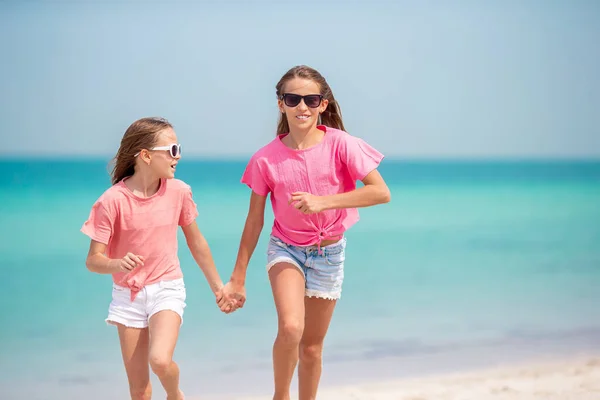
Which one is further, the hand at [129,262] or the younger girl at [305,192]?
the younger girl at [305,192]

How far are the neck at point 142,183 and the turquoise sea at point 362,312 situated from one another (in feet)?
6.22

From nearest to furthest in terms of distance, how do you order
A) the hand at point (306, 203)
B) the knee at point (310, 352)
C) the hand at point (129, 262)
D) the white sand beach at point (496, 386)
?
the hand at point (129, 262), the hand at point (306, 203), the knee at point (310, 352), the white sand beach at point (496, 386)

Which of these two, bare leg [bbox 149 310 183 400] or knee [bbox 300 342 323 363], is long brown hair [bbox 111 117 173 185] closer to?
bare leg [bbox 149 310 183 400]

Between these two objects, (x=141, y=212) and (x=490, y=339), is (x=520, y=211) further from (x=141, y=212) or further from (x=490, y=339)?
(x=141, y=212)

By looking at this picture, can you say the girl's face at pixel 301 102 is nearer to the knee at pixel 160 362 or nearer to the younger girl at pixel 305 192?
the younger girl at pixel 305 192

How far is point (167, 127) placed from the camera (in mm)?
4152

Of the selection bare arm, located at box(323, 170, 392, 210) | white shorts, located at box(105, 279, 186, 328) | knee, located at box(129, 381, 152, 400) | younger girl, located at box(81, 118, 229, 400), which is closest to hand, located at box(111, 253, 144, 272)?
younger girl, located at box(81, 118, 229, 400)

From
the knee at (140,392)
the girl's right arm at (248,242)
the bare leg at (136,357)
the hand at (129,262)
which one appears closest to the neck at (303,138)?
the girl's right arm at (248,242)

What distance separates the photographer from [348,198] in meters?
3.99

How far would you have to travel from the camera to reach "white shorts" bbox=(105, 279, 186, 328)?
156 inches

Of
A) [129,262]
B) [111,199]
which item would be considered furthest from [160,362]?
[111,199]

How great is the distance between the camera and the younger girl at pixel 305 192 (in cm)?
410

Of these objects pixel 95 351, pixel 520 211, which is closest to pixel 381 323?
pixel 95 351

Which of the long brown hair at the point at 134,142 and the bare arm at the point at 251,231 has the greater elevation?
the long brown hair at the point at 134,142
